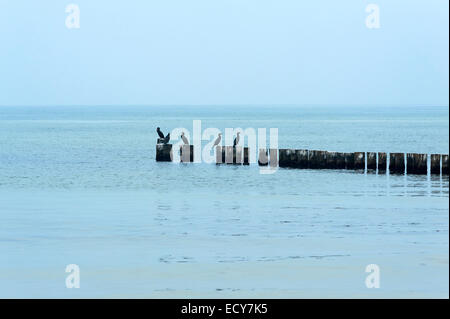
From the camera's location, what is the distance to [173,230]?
85.7 ft

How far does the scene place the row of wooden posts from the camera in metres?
42.0

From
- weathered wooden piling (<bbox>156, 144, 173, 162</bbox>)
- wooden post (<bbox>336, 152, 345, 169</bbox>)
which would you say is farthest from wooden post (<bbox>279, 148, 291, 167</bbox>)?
weathered wooden piling (<bbox>156, 144, 173, 162</bbox>)

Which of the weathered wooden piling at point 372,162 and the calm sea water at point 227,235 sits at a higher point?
the weathered wooden piling at point 372,162

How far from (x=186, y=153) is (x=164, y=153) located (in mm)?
2438

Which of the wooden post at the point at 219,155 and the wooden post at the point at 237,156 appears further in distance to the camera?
the wooden post at the point at 237,156

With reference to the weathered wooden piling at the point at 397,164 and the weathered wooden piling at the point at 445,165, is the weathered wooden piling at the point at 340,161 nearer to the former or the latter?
the weathered wooden piling at the point at 397,164

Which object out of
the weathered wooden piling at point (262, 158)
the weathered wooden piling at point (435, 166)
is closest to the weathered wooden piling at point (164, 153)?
the weathered wooden piling at point (262, 158)

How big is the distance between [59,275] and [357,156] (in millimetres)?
27853

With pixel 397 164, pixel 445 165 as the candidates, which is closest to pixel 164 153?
pixel 397 164

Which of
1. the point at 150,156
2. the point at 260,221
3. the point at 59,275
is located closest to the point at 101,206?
the point at 260,221

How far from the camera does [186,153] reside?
52969 millimetres

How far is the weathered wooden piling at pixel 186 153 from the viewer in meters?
52.6
